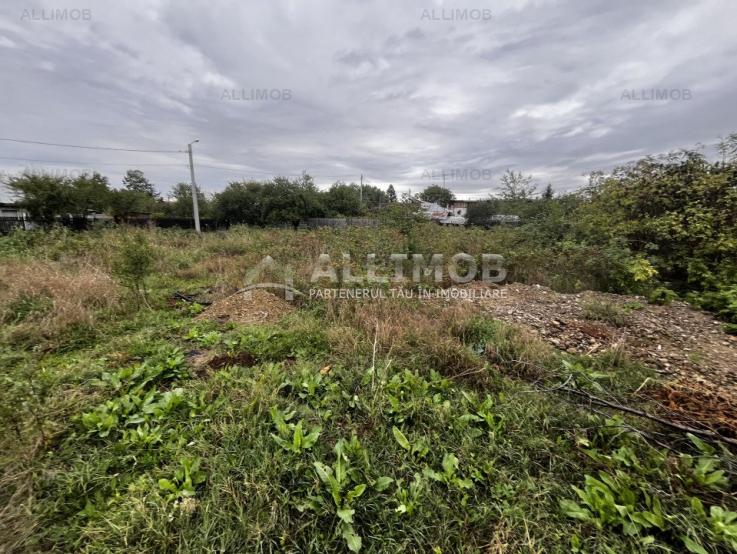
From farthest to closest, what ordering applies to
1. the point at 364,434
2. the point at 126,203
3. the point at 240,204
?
the point at 240,204, the point at 126,203, the point at 364,434

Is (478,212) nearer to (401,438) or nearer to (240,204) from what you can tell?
(240,204)

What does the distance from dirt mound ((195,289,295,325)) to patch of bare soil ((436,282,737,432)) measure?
3.00 m

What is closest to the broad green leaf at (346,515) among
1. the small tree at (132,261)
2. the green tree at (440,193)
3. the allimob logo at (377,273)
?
the allimob logo at (377,273)

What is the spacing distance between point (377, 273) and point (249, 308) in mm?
2112

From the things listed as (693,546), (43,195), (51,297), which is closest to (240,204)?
(43,195)

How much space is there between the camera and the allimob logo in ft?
14.4

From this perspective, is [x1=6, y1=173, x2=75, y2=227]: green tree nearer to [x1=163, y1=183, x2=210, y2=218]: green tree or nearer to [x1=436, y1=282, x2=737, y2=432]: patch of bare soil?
[x1=163, y1=183, x2=210, y2=218]: green tree

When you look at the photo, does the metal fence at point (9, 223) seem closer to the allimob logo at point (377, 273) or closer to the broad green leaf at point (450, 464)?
the allimob logo at point (377, 273)

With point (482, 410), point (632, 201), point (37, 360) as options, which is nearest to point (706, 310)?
point (632, 201)

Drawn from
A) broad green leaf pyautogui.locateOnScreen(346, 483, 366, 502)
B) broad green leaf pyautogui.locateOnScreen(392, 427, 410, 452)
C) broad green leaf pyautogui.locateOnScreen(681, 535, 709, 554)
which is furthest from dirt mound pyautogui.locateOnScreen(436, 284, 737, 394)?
broad green leaf pyautogui.locateOnScreen(346, 483, 366, 502)

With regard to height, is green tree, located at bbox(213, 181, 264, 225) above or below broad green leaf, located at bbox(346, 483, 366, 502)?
above

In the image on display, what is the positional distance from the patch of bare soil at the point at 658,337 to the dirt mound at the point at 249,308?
2999mm

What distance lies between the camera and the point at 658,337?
3268mm

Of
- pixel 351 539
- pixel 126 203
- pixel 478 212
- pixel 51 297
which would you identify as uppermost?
pixel 126 203
